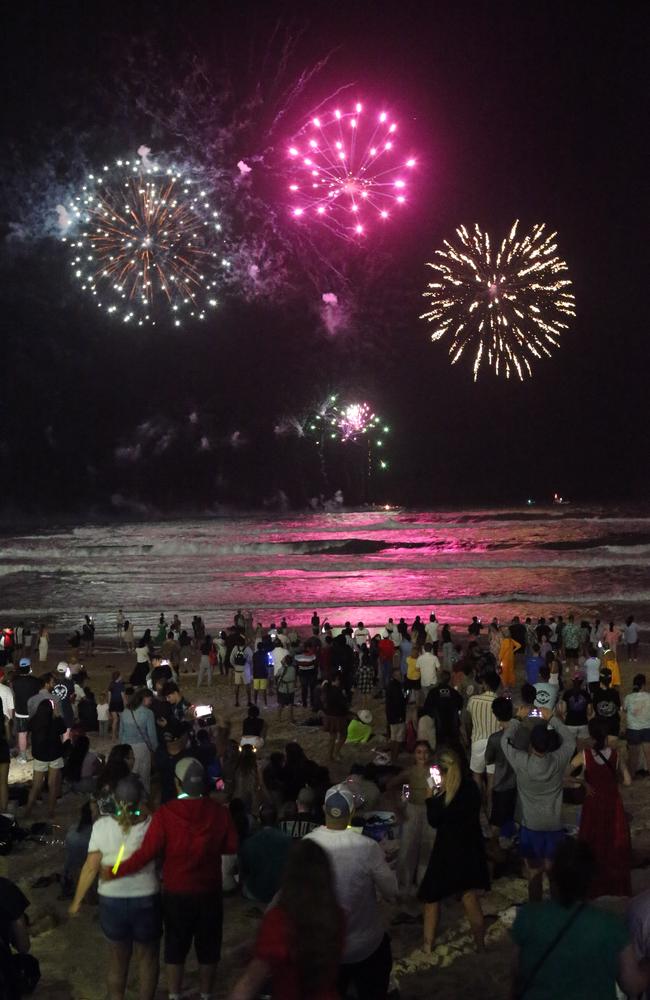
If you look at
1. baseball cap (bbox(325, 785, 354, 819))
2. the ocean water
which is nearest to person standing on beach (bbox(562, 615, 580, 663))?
the ocean water

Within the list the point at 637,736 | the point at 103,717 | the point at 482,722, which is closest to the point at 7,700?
the point at 103,717

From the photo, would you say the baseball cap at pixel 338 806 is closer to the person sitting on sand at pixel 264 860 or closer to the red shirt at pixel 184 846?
the red shirt at pixel 184 846

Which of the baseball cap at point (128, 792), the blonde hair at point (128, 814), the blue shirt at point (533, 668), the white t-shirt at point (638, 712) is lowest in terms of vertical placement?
the blue shirt at point (533, 668)

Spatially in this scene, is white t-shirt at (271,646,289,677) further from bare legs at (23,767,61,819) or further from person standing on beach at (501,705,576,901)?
person standing on beach at (501,705,576,901)

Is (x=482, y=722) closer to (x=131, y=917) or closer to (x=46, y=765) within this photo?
(x=46, y=765)

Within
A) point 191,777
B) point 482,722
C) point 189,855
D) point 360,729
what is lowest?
point 360,729

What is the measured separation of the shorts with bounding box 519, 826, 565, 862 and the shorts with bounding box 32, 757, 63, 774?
15.1 ft

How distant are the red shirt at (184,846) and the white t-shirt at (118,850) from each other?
0.07m

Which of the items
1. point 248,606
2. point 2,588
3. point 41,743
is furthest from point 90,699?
point 2,588

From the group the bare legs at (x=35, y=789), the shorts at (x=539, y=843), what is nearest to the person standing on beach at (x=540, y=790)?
the shorts at (x=539, y=843)

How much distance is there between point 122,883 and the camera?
187 inches

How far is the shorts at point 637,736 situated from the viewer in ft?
30.5

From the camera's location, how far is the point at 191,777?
470cm

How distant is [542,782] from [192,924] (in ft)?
7.90
